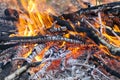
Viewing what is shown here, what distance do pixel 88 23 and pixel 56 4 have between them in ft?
6.47

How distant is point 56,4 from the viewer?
5.57 meters

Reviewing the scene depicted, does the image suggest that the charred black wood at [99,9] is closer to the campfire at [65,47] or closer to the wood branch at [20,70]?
the campfire at [65,47]

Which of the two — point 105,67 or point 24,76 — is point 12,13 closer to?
point 24,76

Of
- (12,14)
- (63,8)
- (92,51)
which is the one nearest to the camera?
(92,51)

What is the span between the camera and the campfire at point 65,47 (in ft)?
10.6

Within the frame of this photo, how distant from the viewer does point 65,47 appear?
140 inches

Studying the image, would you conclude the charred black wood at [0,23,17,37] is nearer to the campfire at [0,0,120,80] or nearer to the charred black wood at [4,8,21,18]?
the campfire at [0,0,120,80]

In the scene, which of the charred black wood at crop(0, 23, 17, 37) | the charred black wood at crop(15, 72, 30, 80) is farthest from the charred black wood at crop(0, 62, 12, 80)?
the charred black wood at crop(0, 23, 17, 37)

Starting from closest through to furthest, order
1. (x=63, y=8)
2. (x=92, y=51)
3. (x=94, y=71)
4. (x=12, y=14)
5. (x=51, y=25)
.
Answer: (x=94, y=71) < (x=92, y=51) < (x=51, y=25) < (x=12, y=14) < (x=63, y=8)

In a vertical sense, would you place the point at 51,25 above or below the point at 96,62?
above

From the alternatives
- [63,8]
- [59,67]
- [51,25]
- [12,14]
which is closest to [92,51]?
[59,67]

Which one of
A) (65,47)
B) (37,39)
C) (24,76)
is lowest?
(24,76)

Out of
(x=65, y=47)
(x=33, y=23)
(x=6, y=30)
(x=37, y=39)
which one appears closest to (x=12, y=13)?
(x=6, y=30)

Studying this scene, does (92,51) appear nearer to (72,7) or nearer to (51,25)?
(51,25)
